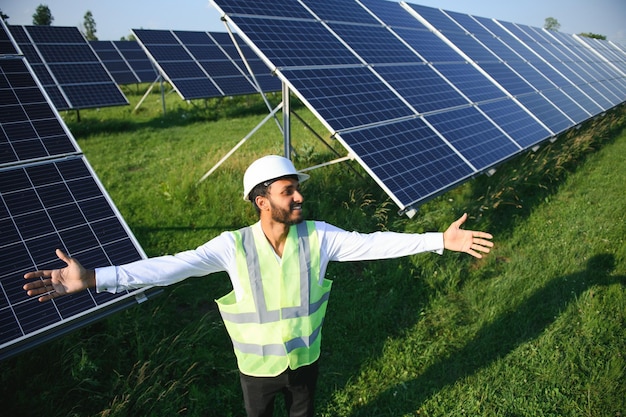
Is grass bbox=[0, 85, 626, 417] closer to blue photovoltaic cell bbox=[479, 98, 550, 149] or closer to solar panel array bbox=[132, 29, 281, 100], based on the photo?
blue photovoltaic cell bbox=[479, 98, 550, 149]

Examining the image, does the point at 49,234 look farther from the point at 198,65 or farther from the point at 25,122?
the point at 198,65

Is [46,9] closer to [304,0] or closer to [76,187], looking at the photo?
[304,0]

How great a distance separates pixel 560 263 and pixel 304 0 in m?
6.75

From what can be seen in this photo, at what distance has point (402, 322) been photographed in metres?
4.93

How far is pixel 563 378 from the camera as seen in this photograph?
4.14 m

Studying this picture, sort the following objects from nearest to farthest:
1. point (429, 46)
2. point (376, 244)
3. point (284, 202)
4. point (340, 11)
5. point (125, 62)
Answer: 1. point (284, 202)
2. point (376, 244)
3. point (340, 11)
4. point (429, 46)
5. point (125, 62)

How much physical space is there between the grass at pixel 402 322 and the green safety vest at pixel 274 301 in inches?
52.1

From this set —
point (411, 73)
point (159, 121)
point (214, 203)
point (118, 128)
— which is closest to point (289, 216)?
point (214, 203)

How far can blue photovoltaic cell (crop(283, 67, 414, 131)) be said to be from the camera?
5.69m

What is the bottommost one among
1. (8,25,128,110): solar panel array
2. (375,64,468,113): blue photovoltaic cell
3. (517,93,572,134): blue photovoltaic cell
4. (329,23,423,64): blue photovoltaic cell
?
(517,93,572,134): blue photovoltaic cell

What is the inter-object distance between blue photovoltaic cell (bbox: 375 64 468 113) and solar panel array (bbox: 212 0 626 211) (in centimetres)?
3

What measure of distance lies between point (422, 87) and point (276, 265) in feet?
20.6

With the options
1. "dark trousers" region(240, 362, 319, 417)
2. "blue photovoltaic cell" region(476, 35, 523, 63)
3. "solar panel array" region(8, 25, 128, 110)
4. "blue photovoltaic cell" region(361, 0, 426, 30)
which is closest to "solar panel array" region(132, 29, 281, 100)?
"solar panel array" region(8, 25, 128, 110)

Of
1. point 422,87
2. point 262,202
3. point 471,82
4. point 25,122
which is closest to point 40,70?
point 25,122
